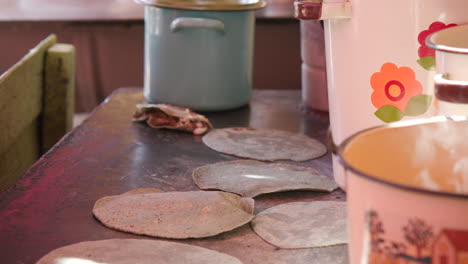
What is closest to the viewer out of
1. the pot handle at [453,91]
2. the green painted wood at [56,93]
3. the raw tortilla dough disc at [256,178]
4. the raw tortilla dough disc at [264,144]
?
the pot handle at [453,91]

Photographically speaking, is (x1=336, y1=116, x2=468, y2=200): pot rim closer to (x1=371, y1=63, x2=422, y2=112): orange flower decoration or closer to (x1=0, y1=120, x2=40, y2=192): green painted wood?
(x1=371, y1=63, x2=422, y2=112): orange flower decoration

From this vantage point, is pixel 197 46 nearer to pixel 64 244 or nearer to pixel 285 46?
pixel 64 244

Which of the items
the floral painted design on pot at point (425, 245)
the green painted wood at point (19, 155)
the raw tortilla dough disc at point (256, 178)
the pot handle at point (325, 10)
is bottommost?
the green painted wood at point (19, 155)

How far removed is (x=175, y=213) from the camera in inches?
33.3

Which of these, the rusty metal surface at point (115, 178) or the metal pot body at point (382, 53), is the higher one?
the metal pot body at point (382, 53)

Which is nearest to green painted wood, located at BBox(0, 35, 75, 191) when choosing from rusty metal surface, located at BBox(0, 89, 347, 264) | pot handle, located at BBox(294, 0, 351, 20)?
rusty metal surface, located at BBox(0, 89, 347, 264)

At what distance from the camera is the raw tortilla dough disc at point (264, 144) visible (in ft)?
3.77

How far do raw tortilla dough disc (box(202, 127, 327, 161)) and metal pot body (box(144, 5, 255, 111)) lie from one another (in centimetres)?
15

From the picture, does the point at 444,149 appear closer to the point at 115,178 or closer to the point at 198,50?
the point at 115,178

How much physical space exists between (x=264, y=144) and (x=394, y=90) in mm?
428

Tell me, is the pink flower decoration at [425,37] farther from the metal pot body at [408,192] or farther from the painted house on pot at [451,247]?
the painted house on pot at [451,247]

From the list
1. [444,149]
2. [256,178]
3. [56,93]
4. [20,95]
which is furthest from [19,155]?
[444,149]

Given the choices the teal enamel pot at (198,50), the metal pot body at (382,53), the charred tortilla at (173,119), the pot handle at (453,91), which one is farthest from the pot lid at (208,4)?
the pot handle at (453,91)

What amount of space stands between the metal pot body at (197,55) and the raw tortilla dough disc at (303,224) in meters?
0.58
